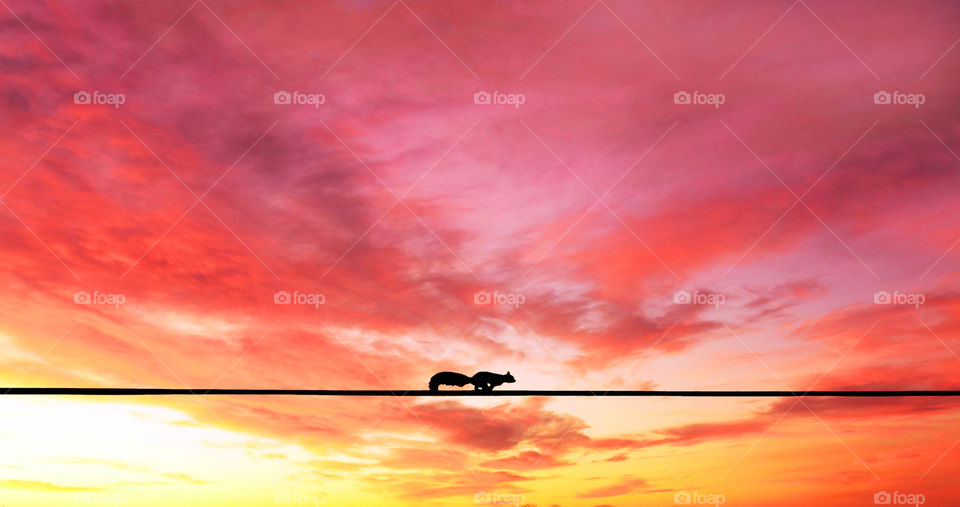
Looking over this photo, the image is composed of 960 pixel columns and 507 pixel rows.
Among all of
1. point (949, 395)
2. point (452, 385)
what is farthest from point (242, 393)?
point (949, 395)

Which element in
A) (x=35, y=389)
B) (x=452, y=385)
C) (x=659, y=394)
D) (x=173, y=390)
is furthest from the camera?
(x=452, y=385)

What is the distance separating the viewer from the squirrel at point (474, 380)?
1288 cm

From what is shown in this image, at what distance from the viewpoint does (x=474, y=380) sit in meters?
13.3

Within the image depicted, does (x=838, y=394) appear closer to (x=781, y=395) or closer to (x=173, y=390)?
(x=781, y=395)

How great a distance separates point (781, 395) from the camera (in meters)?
9.22

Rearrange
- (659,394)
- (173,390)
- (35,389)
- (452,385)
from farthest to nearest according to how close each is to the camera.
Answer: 1. (452,385)
2. (659,394)
3. (173,390)
4. (35,389)

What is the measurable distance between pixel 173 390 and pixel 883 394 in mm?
8677

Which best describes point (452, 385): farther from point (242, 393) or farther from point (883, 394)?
point (883, 394)

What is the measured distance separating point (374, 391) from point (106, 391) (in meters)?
2.89

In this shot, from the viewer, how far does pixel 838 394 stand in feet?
30.3

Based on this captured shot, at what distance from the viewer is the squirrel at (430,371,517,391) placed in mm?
12875

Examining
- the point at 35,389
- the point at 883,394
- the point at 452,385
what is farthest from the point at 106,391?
the point at 883,394

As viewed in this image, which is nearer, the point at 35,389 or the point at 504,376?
the point at 35,389

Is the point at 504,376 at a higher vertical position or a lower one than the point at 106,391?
higher
